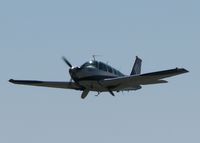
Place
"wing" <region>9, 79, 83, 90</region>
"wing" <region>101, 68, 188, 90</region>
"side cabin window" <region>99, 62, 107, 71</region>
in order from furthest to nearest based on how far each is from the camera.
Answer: "wing" <region>9, 79, 83, 90</region> → "side cabin window" <region>99, 62, 107, 71</region> → "wing" <region>101, 68, 188, 90</region>

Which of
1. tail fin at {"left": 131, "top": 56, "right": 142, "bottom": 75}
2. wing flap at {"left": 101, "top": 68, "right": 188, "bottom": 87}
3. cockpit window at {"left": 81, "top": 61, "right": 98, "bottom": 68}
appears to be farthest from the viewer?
tail fin at {"left": 131, "top": 56, "right": 142, "bottom": 75}

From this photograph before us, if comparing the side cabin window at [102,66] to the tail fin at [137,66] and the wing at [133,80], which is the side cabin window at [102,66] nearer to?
the wing at [133,80]

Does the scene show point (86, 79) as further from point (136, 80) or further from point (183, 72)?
point (183, 72)

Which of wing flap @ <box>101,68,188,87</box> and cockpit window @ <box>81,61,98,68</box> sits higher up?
cockpit window @ <box>81,61,98,68</box>

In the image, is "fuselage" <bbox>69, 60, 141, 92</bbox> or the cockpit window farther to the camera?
the cockpit window

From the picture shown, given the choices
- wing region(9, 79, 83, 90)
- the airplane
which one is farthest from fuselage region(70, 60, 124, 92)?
wing region(9, 79, 83, 90)

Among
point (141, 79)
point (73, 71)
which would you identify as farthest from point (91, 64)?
point (141, 79)

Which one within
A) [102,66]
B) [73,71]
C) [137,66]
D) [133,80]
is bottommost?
[137,66]

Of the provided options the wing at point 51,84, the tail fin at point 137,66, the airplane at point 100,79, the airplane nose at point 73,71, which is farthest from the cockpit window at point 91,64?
the tail fin at point 137,66

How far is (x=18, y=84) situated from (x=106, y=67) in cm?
965

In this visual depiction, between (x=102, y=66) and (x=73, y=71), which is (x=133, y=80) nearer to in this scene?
(x=102, y=66)

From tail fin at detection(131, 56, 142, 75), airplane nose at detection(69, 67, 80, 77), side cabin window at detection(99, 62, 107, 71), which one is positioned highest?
side cabin window at detection(99, 62, 107, 71)

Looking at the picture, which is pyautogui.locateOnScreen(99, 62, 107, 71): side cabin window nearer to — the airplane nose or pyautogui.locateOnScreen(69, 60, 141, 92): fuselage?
pyautogui.locateOnScreen(69, 60, 141, 92): fuselage

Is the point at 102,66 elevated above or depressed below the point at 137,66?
above
